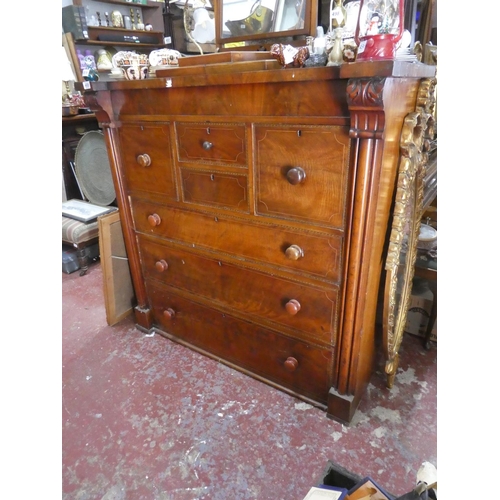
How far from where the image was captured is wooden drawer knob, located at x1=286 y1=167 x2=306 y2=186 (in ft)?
4.04

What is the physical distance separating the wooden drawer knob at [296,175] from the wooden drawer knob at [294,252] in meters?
0.24

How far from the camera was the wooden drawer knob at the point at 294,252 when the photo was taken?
1.36m

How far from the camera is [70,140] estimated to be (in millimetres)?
3457

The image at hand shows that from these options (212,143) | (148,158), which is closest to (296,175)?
(212,143)

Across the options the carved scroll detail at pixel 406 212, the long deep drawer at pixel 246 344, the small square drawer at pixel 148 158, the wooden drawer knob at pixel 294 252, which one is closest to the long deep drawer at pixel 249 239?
the wooden drawer knob at pixel 294 252

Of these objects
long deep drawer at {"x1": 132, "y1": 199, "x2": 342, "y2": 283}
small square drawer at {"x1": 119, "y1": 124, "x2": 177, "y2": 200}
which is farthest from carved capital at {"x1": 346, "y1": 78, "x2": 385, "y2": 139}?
small square drawer at {"x1": 119, "y1": 124, "x2": 177, "y2": 200}

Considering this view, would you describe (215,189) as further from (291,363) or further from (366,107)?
(291,363)

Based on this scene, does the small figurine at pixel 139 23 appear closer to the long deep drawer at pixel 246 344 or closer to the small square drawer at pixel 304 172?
the long deep drawer at pixel 246 344

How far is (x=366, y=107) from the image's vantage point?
1.02 metres
